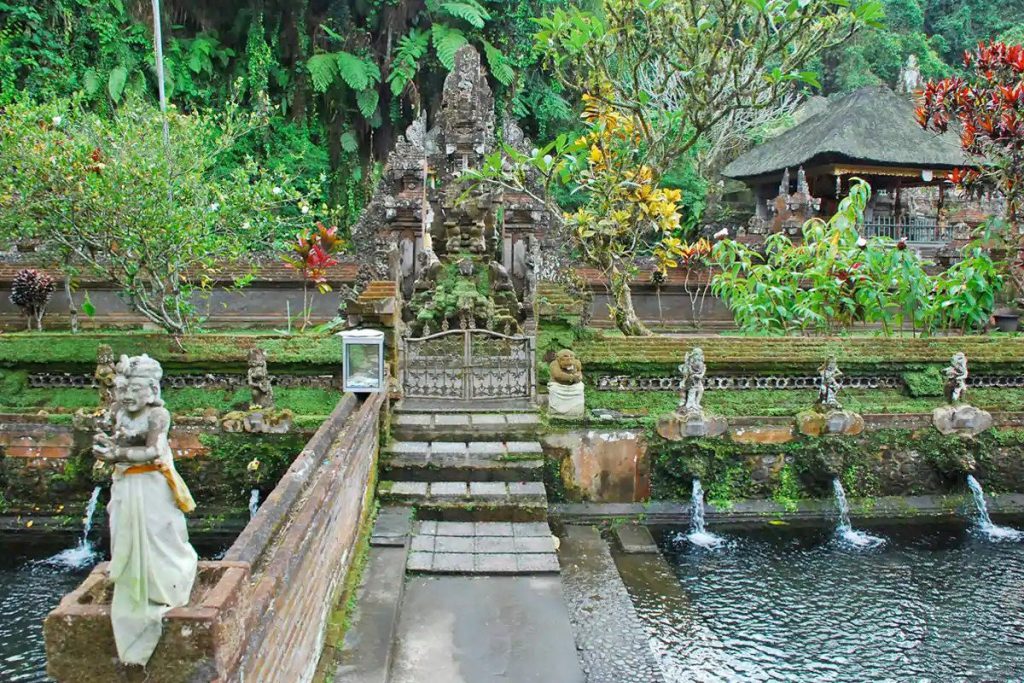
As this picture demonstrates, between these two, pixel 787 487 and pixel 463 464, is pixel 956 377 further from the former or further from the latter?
pixel 463 464

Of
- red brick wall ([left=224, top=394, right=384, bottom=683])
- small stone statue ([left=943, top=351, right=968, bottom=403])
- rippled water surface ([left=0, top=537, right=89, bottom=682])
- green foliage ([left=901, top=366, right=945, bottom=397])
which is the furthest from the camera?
green foliage ([left=901, top=366, right=945, bottom=397])

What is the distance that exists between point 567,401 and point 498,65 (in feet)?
61.0

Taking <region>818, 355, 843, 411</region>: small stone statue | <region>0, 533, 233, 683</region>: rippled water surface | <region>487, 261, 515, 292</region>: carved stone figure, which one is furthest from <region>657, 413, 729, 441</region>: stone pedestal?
<region>487, 261, 515, 292</region>: carved stone figure

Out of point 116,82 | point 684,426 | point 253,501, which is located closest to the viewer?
point 253,501

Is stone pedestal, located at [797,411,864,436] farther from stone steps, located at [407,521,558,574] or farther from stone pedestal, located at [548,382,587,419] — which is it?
stone steps, located at [407,521,558,574]

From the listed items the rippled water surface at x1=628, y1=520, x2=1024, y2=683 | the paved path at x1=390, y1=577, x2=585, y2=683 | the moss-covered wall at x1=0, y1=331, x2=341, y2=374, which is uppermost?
the moss-covered wall at x1=0, y1=331, x2=341, y2=374

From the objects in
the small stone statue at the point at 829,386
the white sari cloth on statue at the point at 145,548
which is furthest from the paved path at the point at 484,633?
the small stone statue at the point at 829,386

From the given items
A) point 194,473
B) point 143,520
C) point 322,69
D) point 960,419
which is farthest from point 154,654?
point 322,69

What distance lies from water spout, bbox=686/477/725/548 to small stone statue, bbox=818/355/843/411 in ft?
5.99

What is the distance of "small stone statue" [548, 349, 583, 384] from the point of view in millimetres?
8180

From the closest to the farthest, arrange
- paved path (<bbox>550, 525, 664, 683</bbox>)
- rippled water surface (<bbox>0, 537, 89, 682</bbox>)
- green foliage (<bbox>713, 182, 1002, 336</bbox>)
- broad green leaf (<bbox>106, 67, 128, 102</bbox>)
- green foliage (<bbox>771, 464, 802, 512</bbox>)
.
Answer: paved path (<bbox>550, 525, 664, 683</bbox>) → rippled water surface (<bbox>0, 537, 89, 682</bbox>) → green foliage (<bbox>771, 464, 802, 512</bbox>) → green foliage (<bbox>713, 182, 1002, 336</bbox>) → broad green leaf (<bbox>106, 67, 128, 102</bbox>)

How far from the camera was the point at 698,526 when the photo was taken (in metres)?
8.03

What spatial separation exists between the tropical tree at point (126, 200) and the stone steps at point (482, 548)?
17.9ft

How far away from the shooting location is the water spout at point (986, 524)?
7.99 metres
